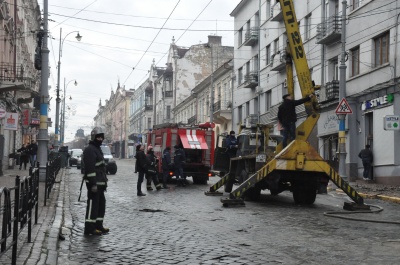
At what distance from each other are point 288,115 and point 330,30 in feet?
51.1

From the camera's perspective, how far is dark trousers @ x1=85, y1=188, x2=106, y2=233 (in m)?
9.52

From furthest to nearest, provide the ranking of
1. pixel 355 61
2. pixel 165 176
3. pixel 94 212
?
pixel 355 61, pixel 165 176, pixel 94 212

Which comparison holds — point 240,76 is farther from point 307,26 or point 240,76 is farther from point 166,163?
point 166,163

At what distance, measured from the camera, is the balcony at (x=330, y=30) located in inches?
1093

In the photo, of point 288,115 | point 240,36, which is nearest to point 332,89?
point 288,115

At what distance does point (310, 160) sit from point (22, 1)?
105 ft

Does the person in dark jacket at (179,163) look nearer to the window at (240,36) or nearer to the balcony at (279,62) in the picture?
the balcony at (279,62)

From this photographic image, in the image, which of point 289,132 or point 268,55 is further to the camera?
point 268,55

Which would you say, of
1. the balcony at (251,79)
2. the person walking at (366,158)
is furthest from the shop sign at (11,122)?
the balcony at (251,79)

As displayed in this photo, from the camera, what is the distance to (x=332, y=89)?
93.0 ft

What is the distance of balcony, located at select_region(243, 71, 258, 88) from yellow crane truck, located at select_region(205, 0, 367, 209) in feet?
83.0

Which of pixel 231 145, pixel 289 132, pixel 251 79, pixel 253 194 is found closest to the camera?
pixel 289 132

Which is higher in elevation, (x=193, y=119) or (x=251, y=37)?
(x=251, y=37)

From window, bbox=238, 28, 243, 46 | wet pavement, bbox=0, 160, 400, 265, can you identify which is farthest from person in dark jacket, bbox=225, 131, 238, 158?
window, bbox=238, 28, 243, 46
